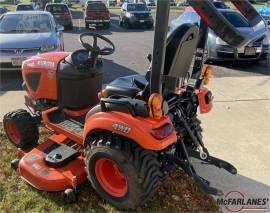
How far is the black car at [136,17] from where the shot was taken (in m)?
20.2

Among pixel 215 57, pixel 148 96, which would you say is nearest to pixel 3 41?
pixel 215 57

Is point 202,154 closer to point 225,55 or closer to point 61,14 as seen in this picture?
point 225,55

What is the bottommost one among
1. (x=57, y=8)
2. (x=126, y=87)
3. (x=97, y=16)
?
(x=97, y=16)

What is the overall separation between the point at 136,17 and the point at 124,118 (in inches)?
709

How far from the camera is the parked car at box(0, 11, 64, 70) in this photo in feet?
25.6

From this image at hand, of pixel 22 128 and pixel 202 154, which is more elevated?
pixel 202 154

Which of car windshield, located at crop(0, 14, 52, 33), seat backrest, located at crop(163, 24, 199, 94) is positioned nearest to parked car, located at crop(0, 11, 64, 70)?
car windshield, located at crop(0, 14, 52, 33)

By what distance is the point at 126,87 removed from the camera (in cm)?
323

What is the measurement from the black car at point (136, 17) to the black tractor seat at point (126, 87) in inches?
680

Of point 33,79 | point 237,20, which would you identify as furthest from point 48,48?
point 237,20

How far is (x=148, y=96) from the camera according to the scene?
3.00m

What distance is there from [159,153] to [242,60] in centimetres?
719

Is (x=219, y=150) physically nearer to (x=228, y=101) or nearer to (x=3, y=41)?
(x=228, y=101)

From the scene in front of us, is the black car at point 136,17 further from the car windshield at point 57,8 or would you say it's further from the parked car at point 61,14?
the car windshield at point 57,8
